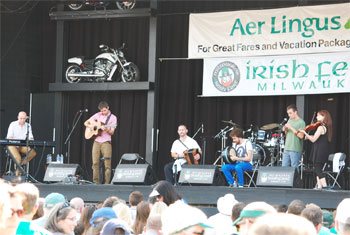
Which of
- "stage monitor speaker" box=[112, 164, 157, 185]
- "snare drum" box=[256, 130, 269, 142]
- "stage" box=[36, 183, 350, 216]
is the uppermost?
"snare drum" box=[256, 130, 269, 142]

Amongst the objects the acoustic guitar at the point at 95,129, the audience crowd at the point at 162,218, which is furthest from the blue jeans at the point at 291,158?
the audience crowd at the point at 162,218

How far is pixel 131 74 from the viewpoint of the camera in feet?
48.8

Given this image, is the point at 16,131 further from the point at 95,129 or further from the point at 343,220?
the point at 343,220

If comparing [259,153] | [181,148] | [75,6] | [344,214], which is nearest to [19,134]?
[75,6]

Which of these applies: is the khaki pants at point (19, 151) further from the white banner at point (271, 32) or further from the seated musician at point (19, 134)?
the white banner at point (271, 32)

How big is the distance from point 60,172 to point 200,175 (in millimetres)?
2936

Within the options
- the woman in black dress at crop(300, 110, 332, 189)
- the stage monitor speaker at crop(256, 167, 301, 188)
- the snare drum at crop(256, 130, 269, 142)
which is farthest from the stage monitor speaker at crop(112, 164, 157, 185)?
the woman in black dress at crop(300, 110, 332, 189)

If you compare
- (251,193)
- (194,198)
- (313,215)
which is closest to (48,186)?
(194,198)

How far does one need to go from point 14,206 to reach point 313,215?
2760mm

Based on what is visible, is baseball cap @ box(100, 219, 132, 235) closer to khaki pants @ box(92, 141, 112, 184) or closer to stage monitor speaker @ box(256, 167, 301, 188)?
stage monitor speaker @ box(256, 167, 301, 188)

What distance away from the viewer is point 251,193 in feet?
35.0

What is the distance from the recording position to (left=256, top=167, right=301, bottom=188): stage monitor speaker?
10883mm

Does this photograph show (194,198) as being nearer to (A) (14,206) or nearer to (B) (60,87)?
(B) (60,87)

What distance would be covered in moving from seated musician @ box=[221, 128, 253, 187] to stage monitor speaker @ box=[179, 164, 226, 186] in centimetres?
23
